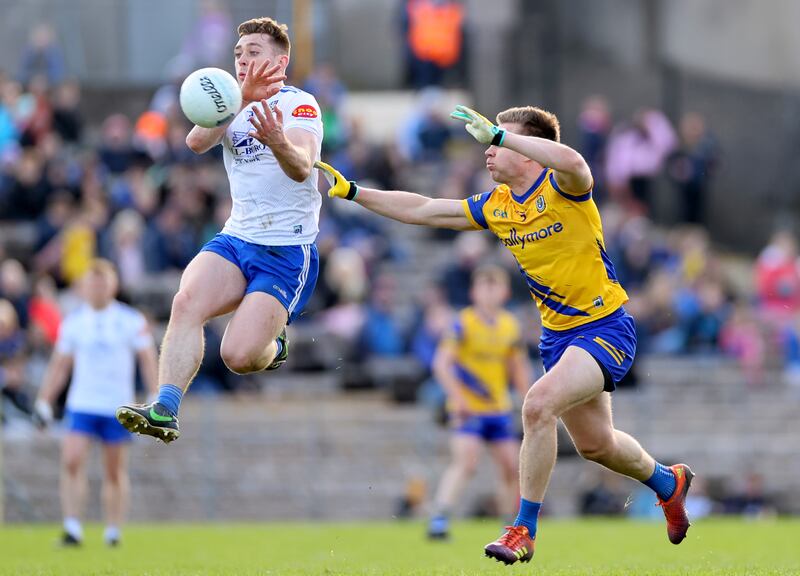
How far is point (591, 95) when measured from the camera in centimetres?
2916

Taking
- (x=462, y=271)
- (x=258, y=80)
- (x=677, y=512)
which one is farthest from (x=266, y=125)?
(x=462, y=271)

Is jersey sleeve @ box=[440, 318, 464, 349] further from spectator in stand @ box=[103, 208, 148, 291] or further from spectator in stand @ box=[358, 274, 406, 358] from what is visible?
spectator in stand @ box=[103, 208, 148, 291]

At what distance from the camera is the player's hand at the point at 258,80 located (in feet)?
33.5

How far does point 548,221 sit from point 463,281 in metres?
12.9

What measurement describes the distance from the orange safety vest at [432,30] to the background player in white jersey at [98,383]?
1255 centimetres

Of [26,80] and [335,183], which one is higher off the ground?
[335,183]

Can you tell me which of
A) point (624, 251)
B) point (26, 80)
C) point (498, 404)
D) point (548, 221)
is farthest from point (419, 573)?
point (26, 80)

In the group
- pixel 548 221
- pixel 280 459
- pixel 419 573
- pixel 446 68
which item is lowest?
pixel 280 459

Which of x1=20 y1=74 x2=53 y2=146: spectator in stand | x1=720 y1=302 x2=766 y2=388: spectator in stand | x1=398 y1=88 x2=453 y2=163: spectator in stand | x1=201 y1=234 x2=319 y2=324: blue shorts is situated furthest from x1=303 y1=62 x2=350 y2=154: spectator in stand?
x1=201 y1=234 x2=319 y2=324: blue shorts

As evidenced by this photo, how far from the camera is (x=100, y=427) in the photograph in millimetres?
15164

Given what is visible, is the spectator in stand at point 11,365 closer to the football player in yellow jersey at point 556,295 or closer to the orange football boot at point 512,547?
the football player in yellow jersey at point 556,295

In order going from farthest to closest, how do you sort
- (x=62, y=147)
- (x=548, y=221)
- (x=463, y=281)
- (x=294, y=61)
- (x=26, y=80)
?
(x=294, y=61)
(x=26, y=80)
(x=62, y=147)
(x=463, y=281)
(x=548, y=221)

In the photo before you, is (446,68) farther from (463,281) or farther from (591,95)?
(463,281)

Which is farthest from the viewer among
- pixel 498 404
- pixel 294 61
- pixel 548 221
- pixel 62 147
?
pixel 294 61
